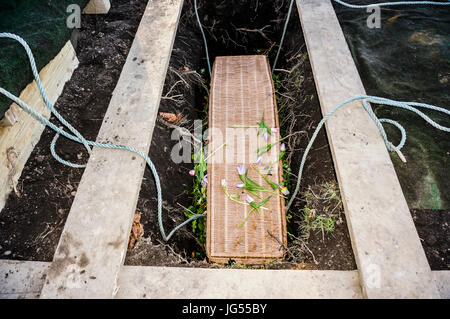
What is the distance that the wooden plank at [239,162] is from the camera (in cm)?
179

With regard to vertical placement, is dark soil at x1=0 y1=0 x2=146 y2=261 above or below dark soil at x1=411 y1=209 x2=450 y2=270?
above

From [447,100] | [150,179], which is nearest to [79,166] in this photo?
[150,179]

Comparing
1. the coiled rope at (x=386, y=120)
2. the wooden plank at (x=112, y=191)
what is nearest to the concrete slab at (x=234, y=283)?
the wooden plank at (x=112, y=191)

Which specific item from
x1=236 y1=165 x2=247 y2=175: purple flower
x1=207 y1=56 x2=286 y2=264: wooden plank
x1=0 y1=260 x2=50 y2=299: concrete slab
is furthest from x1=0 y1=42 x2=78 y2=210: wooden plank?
x1=236 y1=165 x2=247 y2=175: purple flower

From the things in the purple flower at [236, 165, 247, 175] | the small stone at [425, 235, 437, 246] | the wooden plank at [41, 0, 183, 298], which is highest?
the wooden plank at [41, 0, 183, 298]

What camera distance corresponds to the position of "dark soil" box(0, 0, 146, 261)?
5.06 ft

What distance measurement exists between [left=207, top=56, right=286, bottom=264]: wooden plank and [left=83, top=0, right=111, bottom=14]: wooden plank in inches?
51.4

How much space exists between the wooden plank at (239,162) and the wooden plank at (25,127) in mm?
1272

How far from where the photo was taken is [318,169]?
1.91 meters

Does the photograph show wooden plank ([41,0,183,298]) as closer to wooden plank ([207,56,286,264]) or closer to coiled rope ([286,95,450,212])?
wooden plank ([207,56,286,264])

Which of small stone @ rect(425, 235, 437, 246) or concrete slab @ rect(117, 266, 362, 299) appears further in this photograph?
small stone @ rect(425, 235, 437, 246)

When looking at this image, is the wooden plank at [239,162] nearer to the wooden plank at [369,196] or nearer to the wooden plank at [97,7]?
the wooden plank at [369,196]
